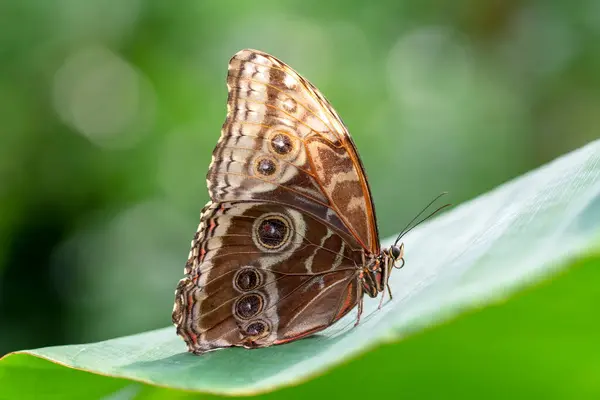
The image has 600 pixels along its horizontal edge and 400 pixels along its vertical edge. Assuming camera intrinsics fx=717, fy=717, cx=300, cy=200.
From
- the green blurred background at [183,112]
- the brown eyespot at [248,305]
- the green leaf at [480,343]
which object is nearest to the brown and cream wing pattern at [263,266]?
the brown eyespot at [248,305]

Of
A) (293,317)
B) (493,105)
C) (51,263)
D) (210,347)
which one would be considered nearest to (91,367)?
(210,347)

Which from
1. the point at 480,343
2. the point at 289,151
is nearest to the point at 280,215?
the point at 289,151

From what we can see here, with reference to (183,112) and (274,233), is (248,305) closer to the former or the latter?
(274,233)

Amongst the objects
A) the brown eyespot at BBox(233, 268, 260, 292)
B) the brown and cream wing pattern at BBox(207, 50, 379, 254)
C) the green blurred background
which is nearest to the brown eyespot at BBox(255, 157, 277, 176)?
the brown and cream wing pattern at BBox(207, 50, 379, 254)

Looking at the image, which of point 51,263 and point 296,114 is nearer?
point 296,114

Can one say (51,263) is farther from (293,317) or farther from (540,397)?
(540,397)

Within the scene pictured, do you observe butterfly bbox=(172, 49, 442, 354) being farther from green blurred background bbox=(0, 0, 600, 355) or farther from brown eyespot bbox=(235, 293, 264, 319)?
green blurred background bbox=(0, 0, 600, 355)

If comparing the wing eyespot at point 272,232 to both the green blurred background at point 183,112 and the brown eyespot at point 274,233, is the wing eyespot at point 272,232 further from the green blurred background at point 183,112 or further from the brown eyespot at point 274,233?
the green blurred background at point 183,112

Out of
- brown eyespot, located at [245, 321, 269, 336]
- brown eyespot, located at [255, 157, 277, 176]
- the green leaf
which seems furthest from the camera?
brown eyespot, located at [255, 157, 277, 176]
